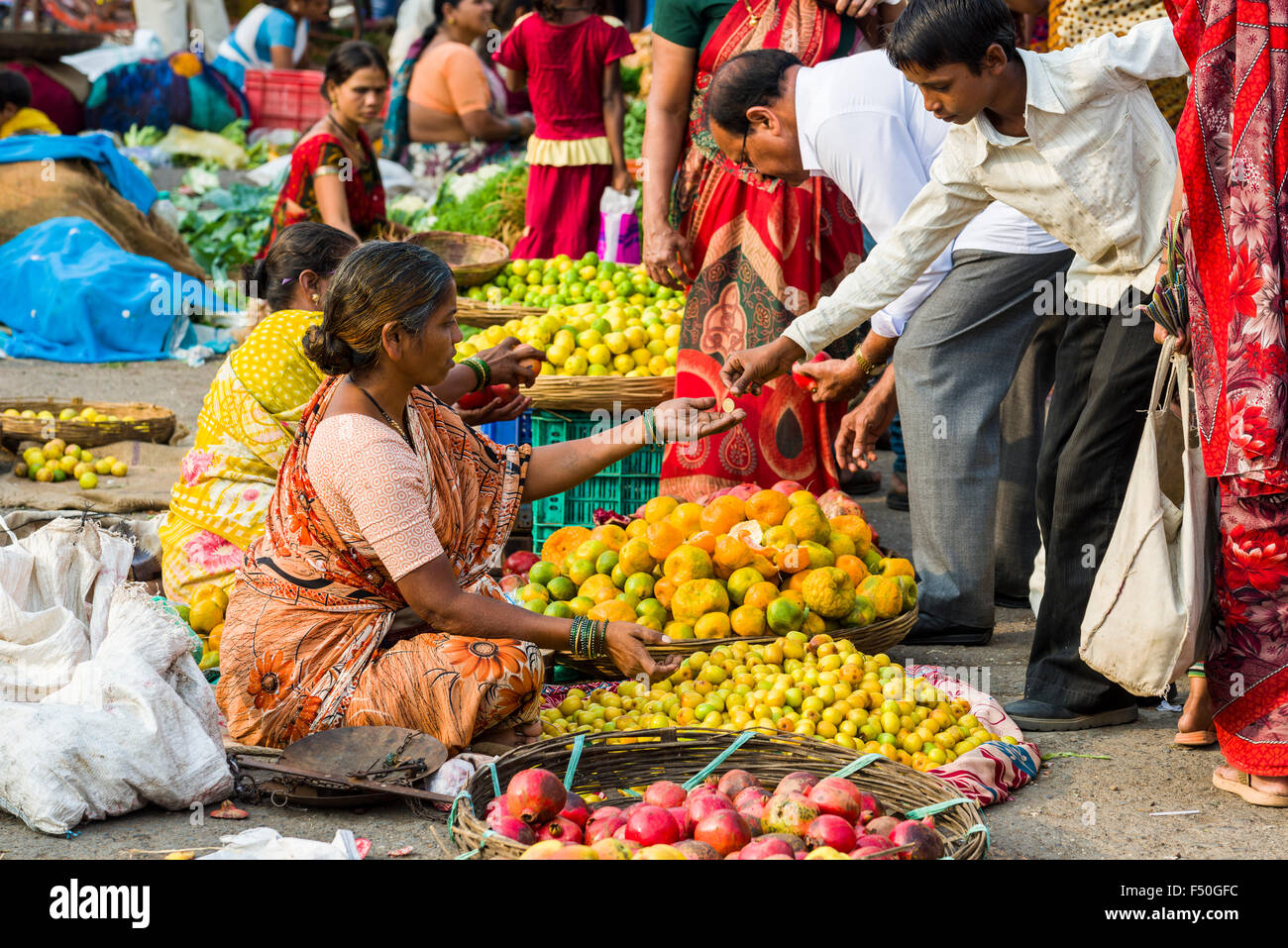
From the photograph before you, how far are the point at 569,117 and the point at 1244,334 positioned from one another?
16.5 feet

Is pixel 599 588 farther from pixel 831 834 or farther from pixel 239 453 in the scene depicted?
pixel 831 834

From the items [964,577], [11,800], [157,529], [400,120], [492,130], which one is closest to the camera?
[11,800]

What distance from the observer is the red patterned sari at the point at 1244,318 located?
2.72 meters

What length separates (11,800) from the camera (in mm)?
2773

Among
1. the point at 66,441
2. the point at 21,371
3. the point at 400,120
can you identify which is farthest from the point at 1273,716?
the point at 400,120

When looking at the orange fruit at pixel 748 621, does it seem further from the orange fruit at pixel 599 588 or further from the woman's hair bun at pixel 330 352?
the woman's hair bun at pixel 330 352

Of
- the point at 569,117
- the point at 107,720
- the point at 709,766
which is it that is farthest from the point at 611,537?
the point at 569,117

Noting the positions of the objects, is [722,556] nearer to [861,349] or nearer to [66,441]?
[861,349]

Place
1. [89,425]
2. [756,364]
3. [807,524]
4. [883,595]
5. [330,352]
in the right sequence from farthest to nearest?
[89,425] < [807,524] < [883,595] < [756,364] < [330,352]

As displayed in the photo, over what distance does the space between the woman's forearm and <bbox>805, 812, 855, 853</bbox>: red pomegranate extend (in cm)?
135

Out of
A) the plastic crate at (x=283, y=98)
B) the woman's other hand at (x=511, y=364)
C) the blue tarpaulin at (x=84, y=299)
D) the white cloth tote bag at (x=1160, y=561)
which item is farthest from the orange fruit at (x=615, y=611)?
the plastic crate at (x=283, y=98)

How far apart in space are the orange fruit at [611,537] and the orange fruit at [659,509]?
0.29 feet

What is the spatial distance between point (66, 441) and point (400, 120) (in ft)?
17.3

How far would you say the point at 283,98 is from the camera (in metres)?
12.4
